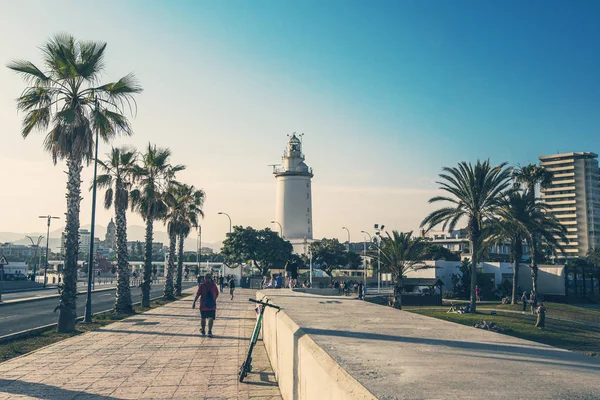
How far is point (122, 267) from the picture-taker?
79.7 feet

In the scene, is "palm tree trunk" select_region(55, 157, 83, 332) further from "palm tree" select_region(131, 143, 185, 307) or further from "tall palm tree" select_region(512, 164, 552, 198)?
"tall palm tree" select_region(512, 164, 552, 198)

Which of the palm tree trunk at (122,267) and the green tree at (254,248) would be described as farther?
the green tree at (254,248)

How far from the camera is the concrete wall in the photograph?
402 cm

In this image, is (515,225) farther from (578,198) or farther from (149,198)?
(578,198)

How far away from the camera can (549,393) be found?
3461 mm

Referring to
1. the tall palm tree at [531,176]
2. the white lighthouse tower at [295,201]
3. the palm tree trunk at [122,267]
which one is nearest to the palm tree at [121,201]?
the palm tree trunk at [122,267]

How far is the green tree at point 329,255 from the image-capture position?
8362cm

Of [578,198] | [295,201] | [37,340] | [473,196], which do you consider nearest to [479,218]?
[473,196]

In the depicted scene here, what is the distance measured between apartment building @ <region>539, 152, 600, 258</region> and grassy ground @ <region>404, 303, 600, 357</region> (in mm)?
140872

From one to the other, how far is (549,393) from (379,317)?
573 centimetres

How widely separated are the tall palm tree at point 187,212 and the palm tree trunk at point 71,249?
22122 mm

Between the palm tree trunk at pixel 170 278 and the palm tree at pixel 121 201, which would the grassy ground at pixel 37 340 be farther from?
the palm tree trunk at pixel 170 278

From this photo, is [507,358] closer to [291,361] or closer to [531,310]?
[291,361]

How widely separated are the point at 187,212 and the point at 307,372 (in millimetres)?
38483
